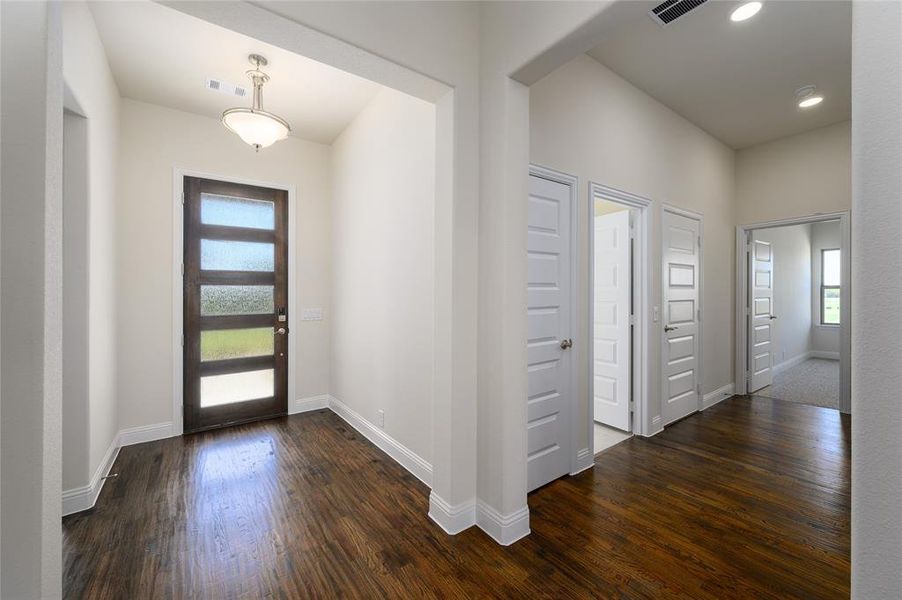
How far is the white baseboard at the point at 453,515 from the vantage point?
79.2 inches

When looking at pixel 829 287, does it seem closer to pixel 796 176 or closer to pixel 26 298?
pixel 796 176

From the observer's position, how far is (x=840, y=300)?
420 centimetres

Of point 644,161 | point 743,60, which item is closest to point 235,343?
point 644,161

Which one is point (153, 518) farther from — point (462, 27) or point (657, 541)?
point (462, 27)

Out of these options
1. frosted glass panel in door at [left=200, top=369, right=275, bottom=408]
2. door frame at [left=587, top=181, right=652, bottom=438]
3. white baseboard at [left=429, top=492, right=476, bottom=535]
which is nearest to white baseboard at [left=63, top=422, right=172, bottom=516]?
frosted glass panel in door at [left=200, top=369, right=275, bottom=408]

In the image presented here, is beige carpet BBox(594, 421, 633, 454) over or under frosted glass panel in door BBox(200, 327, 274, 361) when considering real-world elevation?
under

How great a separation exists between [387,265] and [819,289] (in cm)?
941

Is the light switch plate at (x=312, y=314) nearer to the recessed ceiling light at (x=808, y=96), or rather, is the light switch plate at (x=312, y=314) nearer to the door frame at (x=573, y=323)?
the door frame at (x=573, y=323)

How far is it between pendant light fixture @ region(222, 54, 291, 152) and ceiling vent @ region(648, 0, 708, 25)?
2.76 metres

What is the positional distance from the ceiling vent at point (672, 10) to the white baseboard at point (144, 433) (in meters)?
5.16

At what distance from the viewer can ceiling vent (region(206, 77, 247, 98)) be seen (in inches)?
115

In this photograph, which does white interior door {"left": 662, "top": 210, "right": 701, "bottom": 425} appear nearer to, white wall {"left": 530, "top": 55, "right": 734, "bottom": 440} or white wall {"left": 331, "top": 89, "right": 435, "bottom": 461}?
white wall {"left": 530, "top": 55, "right": 734, "bottom": 440}

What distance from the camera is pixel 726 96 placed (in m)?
3.52

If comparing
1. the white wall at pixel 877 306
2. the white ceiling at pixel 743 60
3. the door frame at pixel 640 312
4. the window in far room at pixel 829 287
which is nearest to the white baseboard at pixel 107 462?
the white wall at pixel 877 306
